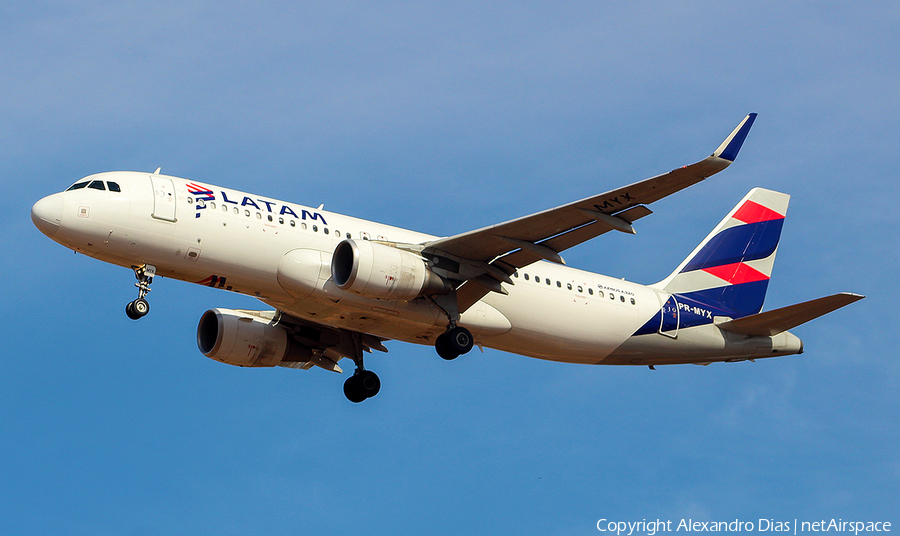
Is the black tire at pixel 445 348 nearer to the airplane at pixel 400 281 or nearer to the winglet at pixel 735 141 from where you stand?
the airplane at pixel 400 281

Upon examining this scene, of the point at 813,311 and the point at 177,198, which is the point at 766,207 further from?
the point at 177,198

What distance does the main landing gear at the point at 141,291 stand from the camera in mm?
25375

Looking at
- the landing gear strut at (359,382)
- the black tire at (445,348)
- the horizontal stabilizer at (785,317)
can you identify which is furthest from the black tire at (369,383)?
the horizontal stabilizer at (785,317)

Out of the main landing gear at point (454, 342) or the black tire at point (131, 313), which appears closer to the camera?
the black tire at point (131, 313)

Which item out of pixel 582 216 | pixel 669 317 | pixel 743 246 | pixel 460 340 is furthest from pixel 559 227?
pixel 743 246

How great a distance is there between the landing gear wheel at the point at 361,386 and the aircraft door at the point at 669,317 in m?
9.13

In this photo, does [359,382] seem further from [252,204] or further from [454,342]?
[252,204]

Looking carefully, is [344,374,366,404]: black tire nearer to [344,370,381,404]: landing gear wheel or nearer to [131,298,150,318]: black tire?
[344,370,381,404]: landing gear wheel

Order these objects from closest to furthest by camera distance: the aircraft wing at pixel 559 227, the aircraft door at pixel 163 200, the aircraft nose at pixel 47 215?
the aircraft wing at pixel 559 227 < the aircraft nose at pixel 47 215 < the aircraft door at pixel 163 200

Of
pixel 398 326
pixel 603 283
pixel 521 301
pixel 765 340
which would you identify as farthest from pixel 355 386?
pixel 765 340

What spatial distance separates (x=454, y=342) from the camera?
91.7 feet

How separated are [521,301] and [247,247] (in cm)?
817

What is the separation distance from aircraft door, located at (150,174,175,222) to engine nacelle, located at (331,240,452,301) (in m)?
4.30

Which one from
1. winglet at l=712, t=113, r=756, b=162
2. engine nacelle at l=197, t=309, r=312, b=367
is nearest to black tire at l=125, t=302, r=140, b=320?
engine nacelle at l=197, t=309, r=312, b=367
